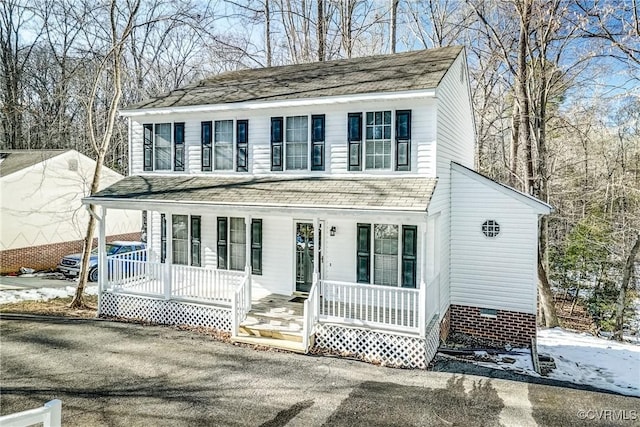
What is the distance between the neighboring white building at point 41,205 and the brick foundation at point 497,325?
1456 cm

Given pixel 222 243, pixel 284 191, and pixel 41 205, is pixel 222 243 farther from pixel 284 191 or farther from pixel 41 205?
pixel 41 205

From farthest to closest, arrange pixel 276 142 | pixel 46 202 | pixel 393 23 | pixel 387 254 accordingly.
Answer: pixel 393 23 → pixel 46 202 → pixel 276 142 → pixel 387 254

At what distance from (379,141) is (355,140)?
0.61 m

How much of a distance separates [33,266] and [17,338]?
10487mm

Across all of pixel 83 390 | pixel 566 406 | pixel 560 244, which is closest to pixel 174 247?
pixel 83 390

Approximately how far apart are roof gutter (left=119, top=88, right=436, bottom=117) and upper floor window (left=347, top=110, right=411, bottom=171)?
0.46 m

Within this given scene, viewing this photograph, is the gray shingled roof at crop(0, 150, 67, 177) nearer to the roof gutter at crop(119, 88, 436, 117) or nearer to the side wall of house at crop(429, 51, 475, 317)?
the roof gutter at crop(119, 88, 436, 117)

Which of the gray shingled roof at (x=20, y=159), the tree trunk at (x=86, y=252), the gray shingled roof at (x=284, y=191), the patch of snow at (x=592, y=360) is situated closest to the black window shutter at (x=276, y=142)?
the gray shingled roof at (x=284, y=191)

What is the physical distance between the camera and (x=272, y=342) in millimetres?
9484

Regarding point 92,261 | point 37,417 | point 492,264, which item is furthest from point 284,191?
point 92,261

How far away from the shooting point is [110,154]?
95.1 feet

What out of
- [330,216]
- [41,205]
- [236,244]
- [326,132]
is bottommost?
[236,244]

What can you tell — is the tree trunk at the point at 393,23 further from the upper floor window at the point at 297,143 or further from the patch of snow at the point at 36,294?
the patch of snow at the point at 36,294

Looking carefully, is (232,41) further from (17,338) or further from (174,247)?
(17,338)
